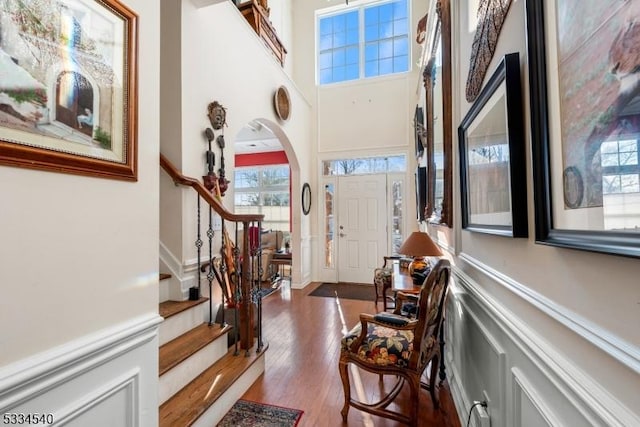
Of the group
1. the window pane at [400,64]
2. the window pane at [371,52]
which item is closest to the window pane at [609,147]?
the window pane at [400,64]

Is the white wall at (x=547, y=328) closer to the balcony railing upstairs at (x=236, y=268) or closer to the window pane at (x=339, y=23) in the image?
A: the balcony railing upstairs at (x=236, y=268)

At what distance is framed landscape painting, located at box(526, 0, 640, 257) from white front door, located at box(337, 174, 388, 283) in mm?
4403

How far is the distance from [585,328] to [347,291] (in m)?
4.29

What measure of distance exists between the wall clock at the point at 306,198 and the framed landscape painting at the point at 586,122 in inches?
170

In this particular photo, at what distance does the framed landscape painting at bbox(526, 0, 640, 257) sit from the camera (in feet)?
1.69

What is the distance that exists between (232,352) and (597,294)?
228 centimetres

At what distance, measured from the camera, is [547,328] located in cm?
83

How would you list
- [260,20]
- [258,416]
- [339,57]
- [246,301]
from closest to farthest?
[258,416] < [246,301] < [260,20] < [339,57]

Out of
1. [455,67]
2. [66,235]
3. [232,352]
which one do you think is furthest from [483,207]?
[232,352]

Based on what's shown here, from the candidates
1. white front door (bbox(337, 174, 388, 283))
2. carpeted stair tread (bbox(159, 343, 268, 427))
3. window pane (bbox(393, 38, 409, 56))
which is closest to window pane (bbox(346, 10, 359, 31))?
window pane (bbox(393, 38, 409, 56))

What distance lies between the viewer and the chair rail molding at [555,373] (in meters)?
0.58

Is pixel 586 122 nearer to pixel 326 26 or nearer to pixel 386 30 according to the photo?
pixel 386 30

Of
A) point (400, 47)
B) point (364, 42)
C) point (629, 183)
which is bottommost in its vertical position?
point (629, 183)

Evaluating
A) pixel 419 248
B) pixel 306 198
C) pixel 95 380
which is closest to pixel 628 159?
pixel 95 380
